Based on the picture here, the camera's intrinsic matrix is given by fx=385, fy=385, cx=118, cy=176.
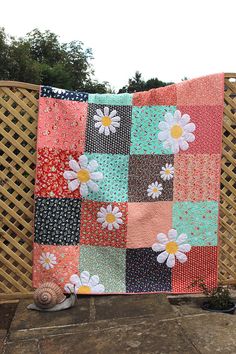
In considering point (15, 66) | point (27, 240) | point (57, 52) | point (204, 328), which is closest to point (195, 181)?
point (204, 328)

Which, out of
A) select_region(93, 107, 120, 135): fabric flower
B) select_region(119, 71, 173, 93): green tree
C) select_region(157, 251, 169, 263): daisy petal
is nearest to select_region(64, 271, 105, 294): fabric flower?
select_region(157, 251, 169, 263): daisy petal

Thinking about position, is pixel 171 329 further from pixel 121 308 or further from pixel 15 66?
pixel 15 66

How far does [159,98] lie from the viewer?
298 centimetres

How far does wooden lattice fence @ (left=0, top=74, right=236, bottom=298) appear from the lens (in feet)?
9.81

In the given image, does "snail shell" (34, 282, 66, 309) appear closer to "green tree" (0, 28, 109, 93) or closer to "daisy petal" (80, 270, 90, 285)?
"daisy petal" (80, 270, 90, 285)

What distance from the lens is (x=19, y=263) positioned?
3.10 m

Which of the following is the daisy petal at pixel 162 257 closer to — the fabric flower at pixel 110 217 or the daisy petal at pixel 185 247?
the daisy petal at pixel 185 247

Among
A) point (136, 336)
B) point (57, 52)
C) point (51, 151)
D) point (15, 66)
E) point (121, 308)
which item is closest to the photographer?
point (136, 336)

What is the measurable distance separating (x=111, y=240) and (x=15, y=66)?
23.6m

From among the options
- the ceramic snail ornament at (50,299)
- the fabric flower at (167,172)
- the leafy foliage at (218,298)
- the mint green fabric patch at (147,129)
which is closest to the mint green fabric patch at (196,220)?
the fabric flower at (167,172)

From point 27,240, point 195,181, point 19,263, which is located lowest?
point 19,263

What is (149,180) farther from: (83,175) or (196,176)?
(83,175)

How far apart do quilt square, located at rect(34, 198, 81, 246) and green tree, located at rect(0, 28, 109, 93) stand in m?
22.5

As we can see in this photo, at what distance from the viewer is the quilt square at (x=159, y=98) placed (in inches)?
117
